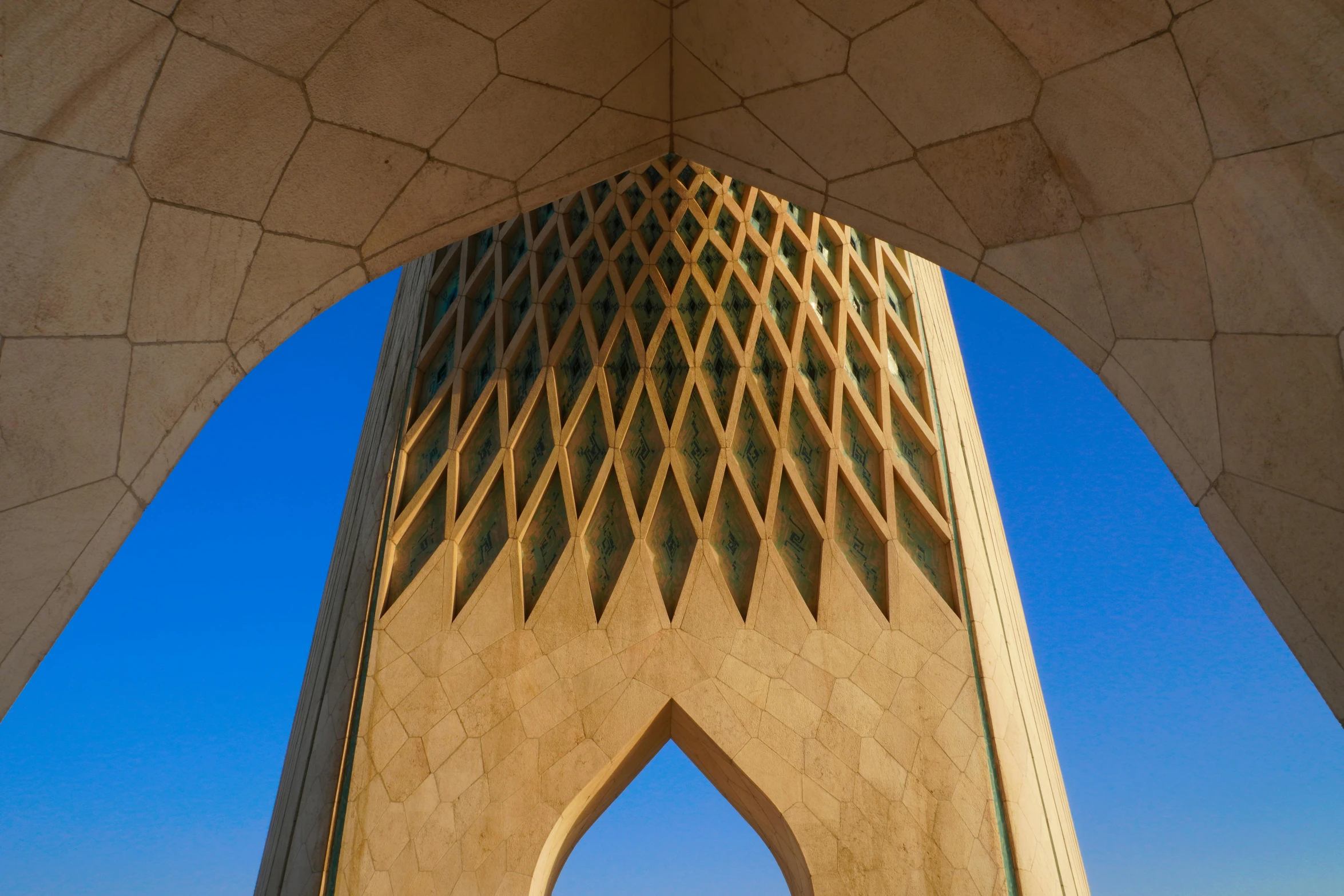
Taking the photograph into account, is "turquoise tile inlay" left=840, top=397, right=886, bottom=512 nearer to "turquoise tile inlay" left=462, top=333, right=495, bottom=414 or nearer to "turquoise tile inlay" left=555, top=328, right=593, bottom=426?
"turquoise tile inlay" left=555, top=328, right=593, bottom=426

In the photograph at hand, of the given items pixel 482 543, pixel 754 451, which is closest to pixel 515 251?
pixel 482 543

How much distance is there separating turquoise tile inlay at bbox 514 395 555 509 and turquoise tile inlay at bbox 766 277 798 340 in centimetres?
222

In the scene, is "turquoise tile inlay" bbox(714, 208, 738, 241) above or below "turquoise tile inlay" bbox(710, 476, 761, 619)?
above

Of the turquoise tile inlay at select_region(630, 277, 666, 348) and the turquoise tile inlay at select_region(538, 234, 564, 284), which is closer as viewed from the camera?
the turquoise tile inlay at select_region(630, 277, 666, 348)

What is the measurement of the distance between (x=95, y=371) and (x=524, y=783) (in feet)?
16.0

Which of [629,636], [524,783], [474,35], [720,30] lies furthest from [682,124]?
[524,783]

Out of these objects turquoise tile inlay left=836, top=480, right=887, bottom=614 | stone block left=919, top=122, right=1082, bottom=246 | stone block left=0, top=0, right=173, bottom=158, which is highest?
turquoise tile inlay left=836, top=480, right=887, bottom=614

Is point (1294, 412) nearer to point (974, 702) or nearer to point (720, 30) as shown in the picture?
point (720, 30)

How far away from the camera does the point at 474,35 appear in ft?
11.5

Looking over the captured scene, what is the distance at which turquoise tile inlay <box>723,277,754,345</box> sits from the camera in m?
8.59

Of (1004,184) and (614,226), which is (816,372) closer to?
(614,226)

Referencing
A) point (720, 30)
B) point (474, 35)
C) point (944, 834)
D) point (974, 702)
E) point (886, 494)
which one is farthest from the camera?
point (886, 494)

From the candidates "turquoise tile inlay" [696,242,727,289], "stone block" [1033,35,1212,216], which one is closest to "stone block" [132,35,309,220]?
"stone block" [1033,35,1212,216]

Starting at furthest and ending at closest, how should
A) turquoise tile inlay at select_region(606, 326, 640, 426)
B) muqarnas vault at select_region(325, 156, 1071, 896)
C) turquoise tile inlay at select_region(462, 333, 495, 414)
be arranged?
1. turquoise tile inlay at select_region(462, 333, 495, 414)
2. turquoise tile inlay at select_region(606, 326, 640, 426)
3. muqarnas vault at select_region(325, 156, 1071, 896)
